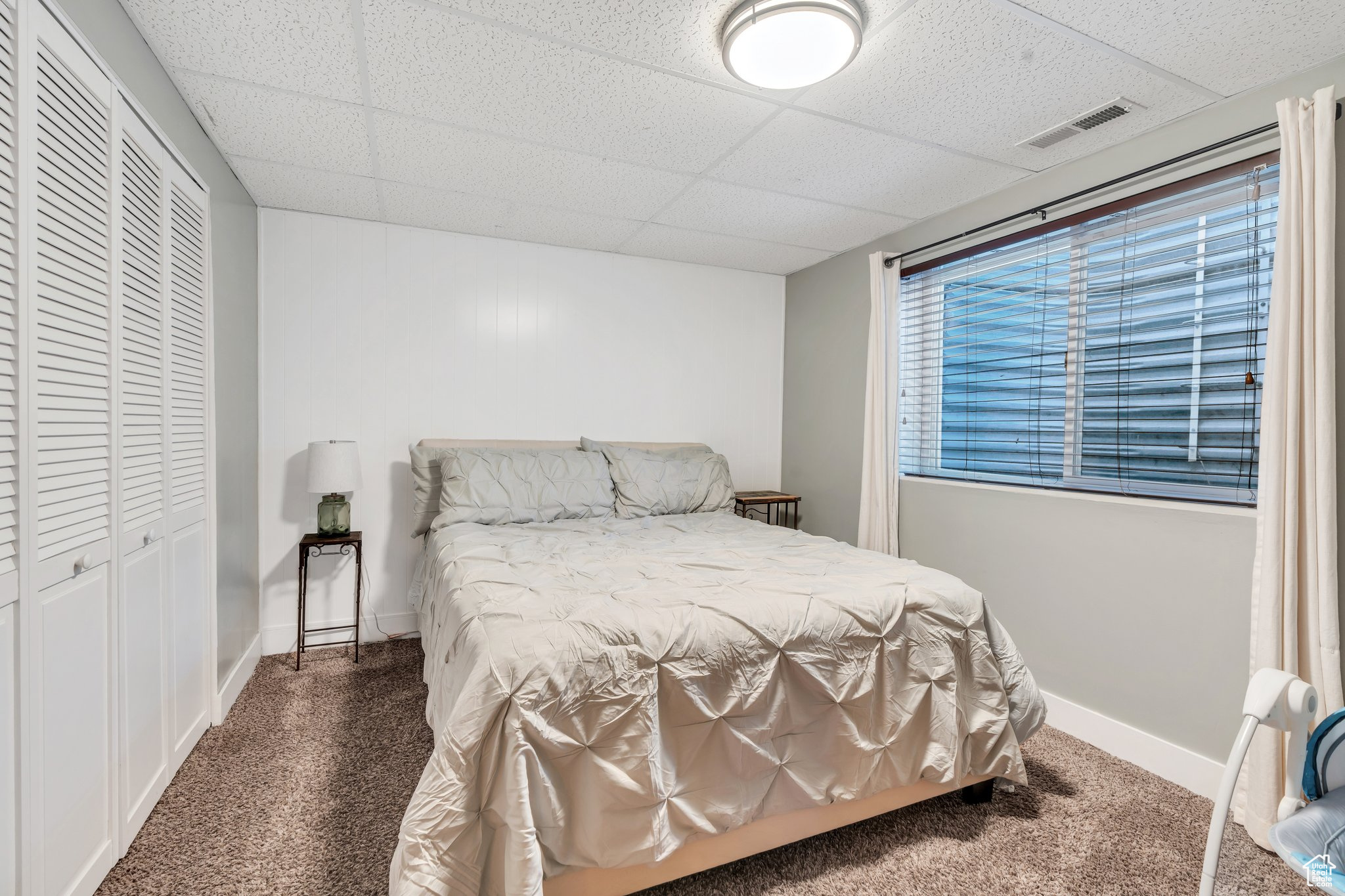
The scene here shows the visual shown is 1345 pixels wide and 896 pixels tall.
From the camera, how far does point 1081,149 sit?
234 centimetres

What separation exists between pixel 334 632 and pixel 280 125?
241 centimetres

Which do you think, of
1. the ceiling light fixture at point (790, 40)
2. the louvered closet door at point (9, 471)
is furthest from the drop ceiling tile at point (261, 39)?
the ceiling light fixture at point (790, 40)

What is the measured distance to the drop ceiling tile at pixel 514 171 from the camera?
2.32m

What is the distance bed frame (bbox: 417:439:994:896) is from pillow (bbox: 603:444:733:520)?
179 cm

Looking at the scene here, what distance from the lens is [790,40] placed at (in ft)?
5.18

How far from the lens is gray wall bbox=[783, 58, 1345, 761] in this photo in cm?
198

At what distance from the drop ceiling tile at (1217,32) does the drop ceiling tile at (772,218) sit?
1361 mm

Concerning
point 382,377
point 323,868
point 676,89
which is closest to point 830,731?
point 323,868

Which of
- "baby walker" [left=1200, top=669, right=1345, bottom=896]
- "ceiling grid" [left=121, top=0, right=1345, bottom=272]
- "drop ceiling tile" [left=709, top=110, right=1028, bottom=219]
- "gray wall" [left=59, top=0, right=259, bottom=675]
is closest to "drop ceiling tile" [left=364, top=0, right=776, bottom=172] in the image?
"ceiling grid" [left=121, top=0, right=1345, bottom=272]

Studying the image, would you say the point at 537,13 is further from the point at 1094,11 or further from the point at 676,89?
the point at 1094,11

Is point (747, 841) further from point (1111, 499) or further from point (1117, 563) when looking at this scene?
point (1111, 499)

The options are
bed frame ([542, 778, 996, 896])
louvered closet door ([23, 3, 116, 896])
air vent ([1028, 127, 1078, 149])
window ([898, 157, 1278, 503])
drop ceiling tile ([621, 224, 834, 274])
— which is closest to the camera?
louvered closet door ([23, 3, 116, 896])

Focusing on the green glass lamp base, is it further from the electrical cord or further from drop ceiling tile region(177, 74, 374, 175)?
drop ceiling tile region(177, 74, 374, 175)

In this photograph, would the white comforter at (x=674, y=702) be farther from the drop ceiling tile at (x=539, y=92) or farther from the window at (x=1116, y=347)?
the drop ceiling tile at (x=539, y=92)
